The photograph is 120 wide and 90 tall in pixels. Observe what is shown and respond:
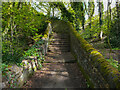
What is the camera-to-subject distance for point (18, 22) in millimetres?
7262

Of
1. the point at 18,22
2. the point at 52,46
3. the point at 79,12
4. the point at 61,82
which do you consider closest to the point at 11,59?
the point at 61,82

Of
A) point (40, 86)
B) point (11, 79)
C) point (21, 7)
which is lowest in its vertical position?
point (40, 86)

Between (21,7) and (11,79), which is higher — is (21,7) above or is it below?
above

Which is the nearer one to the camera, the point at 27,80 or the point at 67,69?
the point at 27,80

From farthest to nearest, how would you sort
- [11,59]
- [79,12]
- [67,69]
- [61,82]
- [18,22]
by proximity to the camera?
[79,12] → [18,22] → [67,69] → [61,82] → [11,59]

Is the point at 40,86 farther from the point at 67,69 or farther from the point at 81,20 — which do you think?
the point at 81,20

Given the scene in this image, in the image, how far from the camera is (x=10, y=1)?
20.4 ft

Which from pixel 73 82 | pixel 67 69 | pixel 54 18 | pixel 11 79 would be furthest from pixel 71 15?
pixel 11 79

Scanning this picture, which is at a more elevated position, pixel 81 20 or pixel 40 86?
pixel 81 20

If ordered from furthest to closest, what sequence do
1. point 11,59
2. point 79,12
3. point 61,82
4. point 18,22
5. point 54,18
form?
point 79,12 → point 54,18 → point 18,22 → point 61,82 → point 11,59

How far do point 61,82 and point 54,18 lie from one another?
11.0 meters

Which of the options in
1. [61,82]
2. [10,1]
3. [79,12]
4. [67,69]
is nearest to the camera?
[61,82]

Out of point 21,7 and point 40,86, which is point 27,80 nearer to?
point 40,86

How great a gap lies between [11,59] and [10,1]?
5.20m
